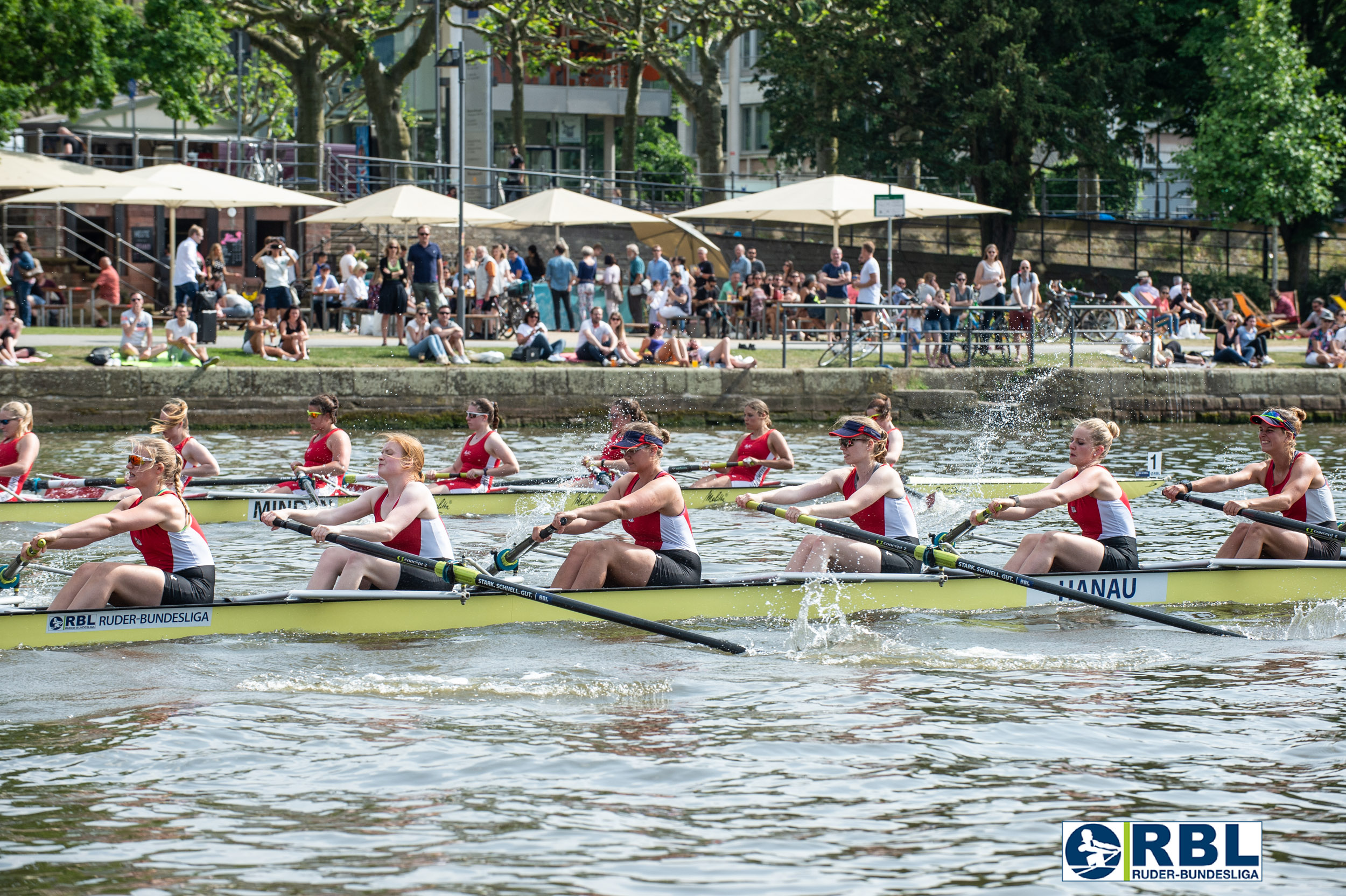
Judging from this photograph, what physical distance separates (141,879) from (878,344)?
1994cm

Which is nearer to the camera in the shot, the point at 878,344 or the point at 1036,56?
the point at 878,344

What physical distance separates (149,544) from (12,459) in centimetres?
500

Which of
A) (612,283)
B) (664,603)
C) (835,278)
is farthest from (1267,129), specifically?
(664,603)

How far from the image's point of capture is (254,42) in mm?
37656

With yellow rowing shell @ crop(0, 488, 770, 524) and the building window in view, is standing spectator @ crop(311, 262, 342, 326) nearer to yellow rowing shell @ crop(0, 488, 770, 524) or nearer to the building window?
yellow rowing shell @ crop(0, 488, 770, 524)

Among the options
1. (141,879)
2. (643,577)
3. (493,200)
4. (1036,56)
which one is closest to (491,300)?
(493,200)

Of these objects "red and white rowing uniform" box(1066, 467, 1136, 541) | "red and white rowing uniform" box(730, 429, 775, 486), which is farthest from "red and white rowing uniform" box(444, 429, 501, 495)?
"red and white rowing uniform" box(1066, 467, 1136, 541)

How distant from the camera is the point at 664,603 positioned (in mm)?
10375

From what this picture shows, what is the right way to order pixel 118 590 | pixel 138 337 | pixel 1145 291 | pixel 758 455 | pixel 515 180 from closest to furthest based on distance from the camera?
pixel 118 590, pixel 758 455, pixel 138 337, pixel 1145 291, pixel 515 180

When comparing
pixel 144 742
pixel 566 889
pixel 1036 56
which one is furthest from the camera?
pixel 1036 56

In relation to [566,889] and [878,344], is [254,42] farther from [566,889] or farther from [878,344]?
[566,889]

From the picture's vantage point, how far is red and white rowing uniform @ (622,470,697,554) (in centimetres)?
1052

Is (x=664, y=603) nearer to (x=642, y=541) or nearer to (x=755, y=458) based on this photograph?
(x=642, y=541)

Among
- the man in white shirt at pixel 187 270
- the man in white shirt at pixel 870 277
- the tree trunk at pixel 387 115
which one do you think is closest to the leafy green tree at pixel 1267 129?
the man in white shirt at pixel 870 277
